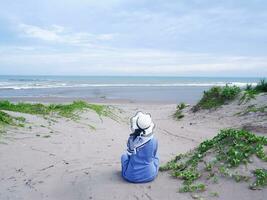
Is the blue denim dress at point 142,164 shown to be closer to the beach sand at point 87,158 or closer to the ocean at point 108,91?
the beach sand at point 87,158

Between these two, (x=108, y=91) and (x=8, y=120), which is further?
(x=108, y=91)

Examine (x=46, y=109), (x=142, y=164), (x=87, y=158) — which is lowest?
(x=87, y=158)

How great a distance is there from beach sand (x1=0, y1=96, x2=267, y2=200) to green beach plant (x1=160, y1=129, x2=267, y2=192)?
0.14 metres

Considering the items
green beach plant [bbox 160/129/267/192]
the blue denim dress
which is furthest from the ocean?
the blue denim dress

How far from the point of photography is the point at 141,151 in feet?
15.3

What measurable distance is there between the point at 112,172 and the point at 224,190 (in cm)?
176

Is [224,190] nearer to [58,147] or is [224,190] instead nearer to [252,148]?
[252,148]

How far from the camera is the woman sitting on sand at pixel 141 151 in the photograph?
4.58 metres

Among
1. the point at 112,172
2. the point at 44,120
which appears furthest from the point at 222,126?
the point at 112,172

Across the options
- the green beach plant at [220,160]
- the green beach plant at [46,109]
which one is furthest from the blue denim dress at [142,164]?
the green beach plant at [46,109]

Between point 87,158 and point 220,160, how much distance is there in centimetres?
256

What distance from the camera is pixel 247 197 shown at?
4102mm

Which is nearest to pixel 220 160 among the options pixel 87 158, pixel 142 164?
pixel 142 164

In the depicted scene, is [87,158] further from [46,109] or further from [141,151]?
[46,109]
